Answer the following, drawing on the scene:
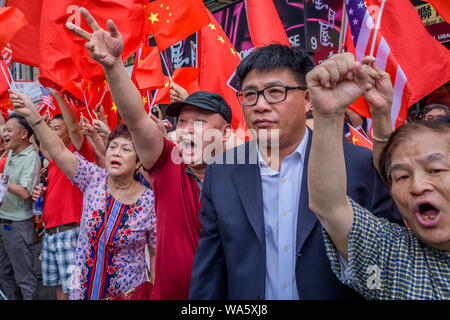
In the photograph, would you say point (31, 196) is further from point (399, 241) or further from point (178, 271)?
point (399, 241)

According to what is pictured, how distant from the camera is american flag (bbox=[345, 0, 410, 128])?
2.92 m

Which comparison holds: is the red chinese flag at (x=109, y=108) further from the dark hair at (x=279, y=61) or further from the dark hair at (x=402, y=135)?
the dark hair at (x=402, y=135)

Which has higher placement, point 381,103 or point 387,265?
point 381,103

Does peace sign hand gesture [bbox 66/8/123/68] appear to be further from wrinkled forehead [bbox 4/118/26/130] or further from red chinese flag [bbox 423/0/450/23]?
wrinkled forehead [bbox 4/118/26/130]

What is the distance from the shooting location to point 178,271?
2.00 metres

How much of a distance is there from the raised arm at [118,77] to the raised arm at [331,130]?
40.7 inches

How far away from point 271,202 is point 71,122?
2754mm

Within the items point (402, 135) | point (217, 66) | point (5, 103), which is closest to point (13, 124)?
point (5, 103)

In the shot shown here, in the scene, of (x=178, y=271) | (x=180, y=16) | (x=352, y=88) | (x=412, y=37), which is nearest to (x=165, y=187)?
(x=178, y=271)

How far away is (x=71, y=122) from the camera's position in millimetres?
3633

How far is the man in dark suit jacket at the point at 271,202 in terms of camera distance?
1414 millimetres

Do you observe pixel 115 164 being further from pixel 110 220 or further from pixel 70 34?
pixel 70 34

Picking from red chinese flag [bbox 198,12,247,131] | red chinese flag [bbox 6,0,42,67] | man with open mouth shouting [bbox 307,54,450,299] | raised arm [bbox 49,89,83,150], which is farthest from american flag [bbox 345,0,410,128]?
red chinese flag [bbox 6,0,42,67]
